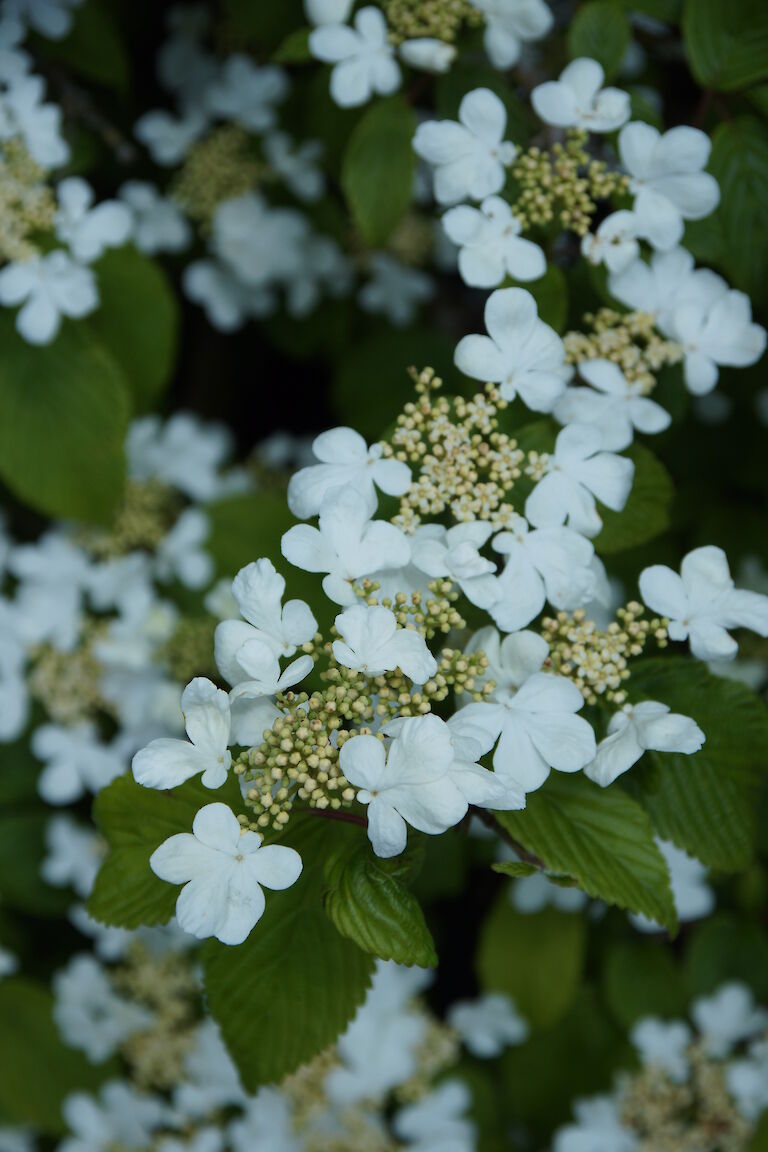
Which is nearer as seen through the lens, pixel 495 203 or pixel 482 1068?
pixel 495 203

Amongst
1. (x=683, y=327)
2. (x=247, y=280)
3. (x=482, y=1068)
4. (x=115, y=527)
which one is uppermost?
(x=683, y=327)

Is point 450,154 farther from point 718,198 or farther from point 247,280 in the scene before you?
point 247,280

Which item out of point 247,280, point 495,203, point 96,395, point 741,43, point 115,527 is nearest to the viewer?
point 495,203

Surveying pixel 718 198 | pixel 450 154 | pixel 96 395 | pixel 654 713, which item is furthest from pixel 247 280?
pixel 654 713

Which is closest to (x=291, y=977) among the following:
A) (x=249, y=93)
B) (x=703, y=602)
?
(x=703, y=602)

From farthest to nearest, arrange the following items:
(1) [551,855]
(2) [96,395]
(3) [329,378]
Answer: (3) [329,378]
(2) [96,395]
(1) [551,855]

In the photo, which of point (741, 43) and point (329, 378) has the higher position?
point (741, 43)

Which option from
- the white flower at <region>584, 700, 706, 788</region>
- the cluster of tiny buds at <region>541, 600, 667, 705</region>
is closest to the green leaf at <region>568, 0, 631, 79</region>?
the cluster of tiny buds at <region>541, 600, 667, 705</region>
